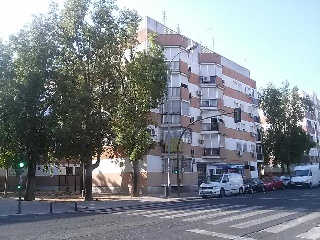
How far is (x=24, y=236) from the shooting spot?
444 inches

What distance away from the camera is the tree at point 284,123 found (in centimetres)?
5925

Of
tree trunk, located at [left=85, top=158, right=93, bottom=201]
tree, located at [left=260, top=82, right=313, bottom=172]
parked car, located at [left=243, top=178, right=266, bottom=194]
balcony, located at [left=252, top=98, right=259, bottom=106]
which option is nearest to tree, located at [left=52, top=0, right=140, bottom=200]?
tree trunk, located at [left=85, top=158, right=93, bottom=201]

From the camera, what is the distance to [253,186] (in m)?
39.0

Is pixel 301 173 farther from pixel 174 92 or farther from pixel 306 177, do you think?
pixel 174 92

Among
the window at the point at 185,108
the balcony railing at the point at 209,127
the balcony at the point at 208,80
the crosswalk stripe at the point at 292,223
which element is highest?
the balcony at the point at 208,80

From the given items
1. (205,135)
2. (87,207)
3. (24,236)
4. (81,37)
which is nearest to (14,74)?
(81,37)

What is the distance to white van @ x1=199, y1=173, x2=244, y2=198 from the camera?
31.5 metres

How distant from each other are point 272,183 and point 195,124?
444 inches

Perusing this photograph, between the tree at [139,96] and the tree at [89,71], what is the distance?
3.54 ft

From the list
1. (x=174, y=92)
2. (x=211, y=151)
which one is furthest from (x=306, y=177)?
(x=174, y=92)

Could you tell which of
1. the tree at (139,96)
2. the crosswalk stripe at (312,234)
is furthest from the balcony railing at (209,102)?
the crosswalk stripe at (312,234)

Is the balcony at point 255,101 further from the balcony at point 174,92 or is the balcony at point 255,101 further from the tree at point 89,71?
the tree at point 89,71

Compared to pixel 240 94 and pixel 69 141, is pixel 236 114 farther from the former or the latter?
pixel 240 94

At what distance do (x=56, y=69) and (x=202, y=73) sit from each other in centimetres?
2316
